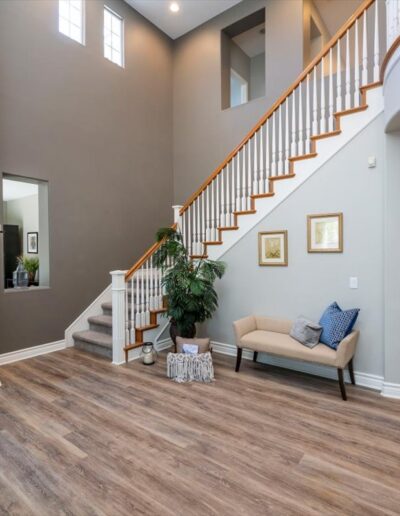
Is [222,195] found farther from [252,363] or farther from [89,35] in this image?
[89,35]

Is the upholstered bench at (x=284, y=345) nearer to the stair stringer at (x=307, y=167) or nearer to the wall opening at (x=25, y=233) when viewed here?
the stair stringer at (x=307, y=167)

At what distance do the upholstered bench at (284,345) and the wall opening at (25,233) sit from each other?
296cm

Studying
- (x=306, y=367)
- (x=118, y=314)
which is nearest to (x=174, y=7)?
(x=118, y=314)

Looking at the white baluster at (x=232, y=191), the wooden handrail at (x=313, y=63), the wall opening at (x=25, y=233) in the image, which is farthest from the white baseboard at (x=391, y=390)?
the wall opening at (x=25, y=233)

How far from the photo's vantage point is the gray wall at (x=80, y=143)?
13.2 ft

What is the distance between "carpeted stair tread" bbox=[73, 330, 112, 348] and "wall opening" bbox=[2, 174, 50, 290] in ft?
2.95

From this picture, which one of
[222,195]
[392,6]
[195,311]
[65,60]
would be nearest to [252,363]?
[195,311]

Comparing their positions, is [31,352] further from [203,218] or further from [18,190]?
[18,190]

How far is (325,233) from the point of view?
335 centimetres

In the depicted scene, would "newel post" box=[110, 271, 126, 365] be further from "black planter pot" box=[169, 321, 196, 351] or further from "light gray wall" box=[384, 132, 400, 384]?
"light gray wall" box=[384, 132, 400, 384]

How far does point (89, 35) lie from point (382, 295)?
5763mm

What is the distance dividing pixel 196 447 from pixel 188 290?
1911 millimetres

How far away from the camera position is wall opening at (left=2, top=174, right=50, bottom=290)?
4.34 meters

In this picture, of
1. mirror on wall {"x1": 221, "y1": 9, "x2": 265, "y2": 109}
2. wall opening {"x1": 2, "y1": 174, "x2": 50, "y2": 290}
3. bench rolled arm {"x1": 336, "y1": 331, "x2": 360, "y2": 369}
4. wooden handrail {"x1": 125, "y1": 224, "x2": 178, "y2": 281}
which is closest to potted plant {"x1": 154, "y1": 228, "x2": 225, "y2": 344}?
wooden handrail {"x1": 125, "y1": 224, "x2": 178, "y2": 281}
